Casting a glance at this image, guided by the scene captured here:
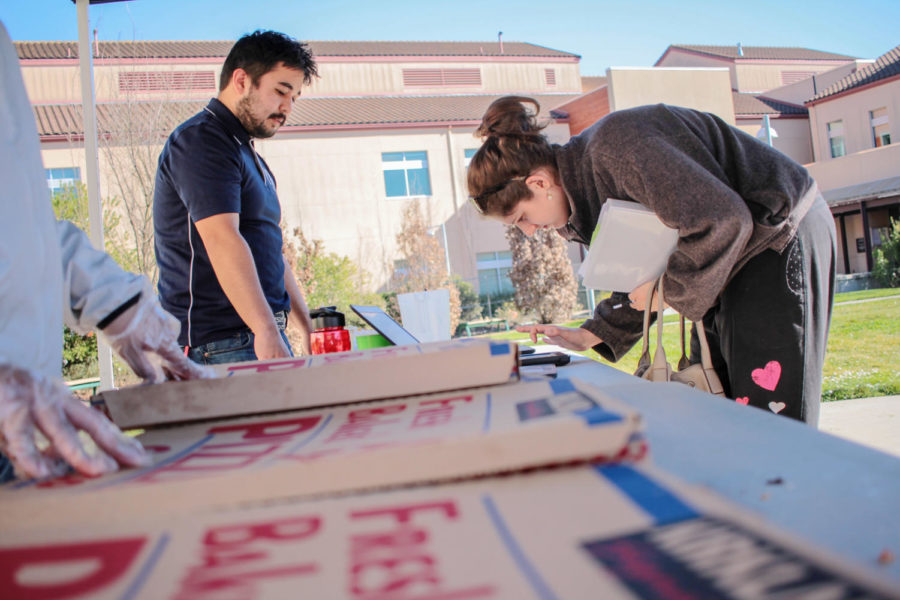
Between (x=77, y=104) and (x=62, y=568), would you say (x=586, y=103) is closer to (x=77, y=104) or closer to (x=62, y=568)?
(x=77, y=104)

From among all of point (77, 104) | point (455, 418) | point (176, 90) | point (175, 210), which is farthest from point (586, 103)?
point (455, 418)

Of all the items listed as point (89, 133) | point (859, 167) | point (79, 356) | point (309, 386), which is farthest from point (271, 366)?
point (859, 167)

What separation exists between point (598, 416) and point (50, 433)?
0.57 metres

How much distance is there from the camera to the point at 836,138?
2033 centimetres

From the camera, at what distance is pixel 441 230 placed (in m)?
16.5

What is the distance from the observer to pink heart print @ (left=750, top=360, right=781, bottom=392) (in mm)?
1599

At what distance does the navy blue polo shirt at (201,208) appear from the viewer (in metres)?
1.86

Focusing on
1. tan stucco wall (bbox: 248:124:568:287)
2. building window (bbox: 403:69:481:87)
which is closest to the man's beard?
tan stucco wall (bbox: 248:124:568:287)

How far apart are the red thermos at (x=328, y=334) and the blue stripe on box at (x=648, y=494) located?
1.67 m

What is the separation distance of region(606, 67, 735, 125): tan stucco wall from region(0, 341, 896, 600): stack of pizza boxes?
648 inches

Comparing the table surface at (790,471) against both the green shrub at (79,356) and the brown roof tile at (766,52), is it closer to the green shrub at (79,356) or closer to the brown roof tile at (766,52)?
the green shrub at (79,356)

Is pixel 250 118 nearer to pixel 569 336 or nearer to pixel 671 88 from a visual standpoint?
pixel 569 336

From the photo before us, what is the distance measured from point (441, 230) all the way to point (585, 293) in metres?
3.81

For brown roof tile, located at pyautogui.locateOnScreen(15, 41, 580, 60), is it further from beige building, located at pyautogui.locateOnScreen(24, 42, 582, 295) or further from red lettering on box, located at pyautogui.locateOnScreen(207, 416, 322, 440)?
red lettering on box, located at pyautogui.locateOnScreen(207, 416, 322, 440)
